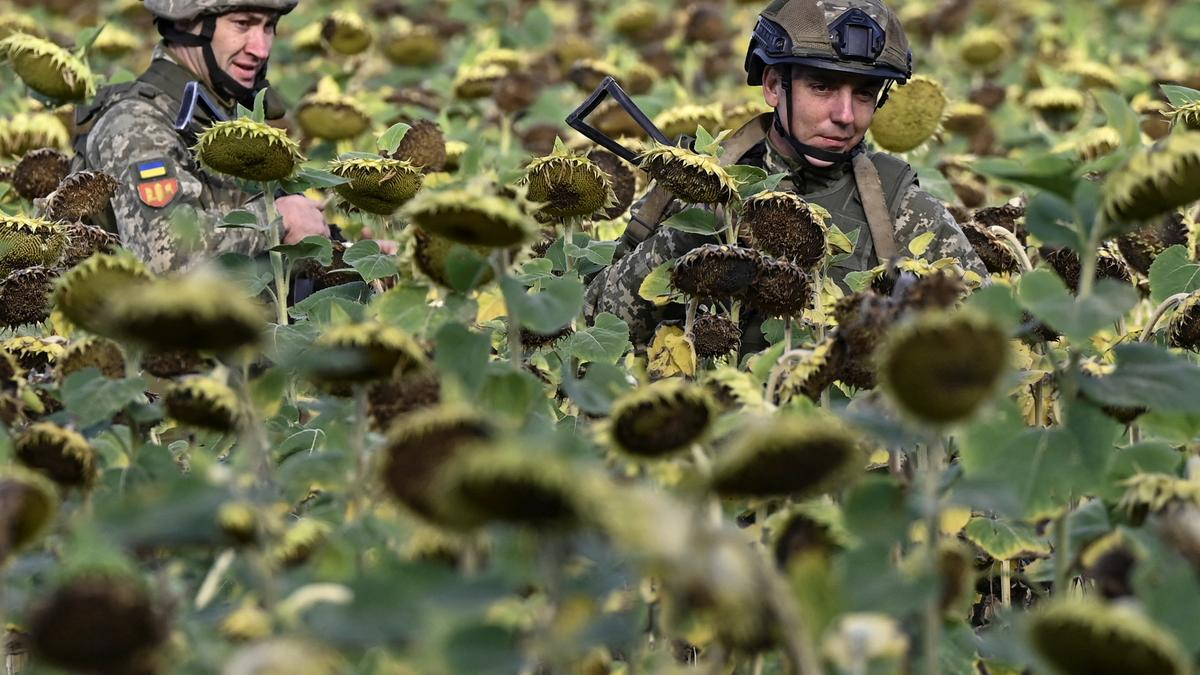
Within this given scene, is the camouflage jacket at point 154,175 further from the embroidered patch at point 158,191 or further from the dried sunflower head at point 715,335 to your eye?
the dried sunflower head at point 715,335

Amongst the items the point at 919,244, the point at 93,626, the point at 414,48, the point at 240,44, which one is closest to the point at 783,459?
the point at 93,626

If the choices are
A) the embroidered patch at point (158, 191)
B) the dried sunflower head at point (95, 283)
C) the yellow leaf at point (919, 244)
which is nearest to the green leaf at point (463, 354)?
the dried sunflower head at point (95, 283)

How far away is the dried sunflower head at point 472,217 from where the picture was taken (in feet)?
6.90

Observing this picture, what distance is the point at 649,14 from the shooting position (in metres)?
9.49

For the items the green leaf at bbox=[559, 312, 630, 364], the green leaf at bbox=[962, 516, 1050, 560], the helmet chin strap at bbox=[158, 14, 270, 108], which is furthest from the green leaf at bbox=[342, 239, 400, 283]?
the helmet chin strap at bbox=[158, 14, 270, 108]

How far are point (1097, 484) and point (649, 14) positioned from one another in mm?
7490

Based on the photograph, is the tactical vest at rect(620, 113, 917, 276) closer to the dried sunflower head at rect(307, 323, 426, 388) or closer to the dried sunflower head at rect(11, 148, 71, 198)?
the dried sunflower head at rect(11, 148, 71, 198)

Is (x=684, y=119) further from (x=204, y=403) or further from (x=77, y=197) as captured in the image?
(x=204, y=403)

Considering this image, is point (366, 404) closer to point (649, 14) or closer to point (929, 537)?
point (929, 537)

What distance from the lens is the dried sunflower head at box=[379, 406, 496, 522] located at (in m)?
1.71

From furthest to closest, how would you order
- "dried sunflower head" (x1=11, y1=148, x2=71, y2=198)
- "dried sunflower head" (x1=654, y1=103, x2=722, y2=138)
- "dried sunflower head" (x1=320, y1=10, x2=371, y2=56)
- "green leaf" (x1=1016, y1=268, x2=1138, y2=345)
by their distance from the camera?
"dried sunflower head" (x1=320, y1=10, x2=371, y2=56) → "dried sunflower head" (x1=654, y1=103, x2=722, y2=138) → "dried sunflower head" (x1=11, y1=148, x2=71, y2=198) → "green leaf" (x1=1016, y1=268, x2=1138, y2=345)

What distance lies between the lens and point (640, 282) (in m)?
4.16

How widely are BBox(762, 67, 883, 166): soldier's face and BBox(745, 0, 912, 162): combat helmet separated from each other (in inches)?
0.9

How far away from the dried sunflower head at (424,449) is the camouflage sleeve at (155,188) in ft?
9.83
